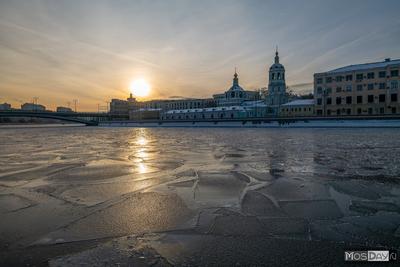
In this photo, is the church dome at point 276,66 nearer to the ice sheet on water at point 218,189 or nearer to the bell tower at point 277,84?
the bell tower at point 277,84

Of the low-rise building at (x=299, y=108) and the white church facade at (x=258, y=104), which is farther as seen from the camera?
the white church facade at (x=258, y=104)

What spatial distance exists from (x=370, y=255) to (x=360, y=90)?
77.4 meters

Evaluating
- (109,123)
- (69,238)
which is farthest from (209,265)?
(109,123)

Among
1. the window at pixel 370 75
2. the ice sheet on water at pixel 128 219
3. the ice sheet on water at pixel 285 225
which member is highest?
the window at pixel 370 75

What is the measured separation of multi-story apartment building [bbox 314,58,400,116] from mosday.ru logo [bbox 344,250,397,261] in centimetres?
7313

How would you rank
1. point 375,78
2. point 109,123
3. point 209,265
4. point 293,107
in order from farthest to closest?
point 109,123
point 293,107
point 375,78
point 209,265

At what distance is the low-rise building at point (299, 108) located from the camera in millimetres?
81756

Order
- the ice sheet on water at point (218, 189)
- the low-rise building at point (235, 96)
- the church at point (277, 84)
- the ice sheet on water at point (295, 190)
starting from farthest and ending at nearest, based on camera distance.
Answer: the low-rise building at point (235, 96)
the church at point (277, 84)
the ice sheet on water at point (295, 190)
the ice sheet on water at point (218, 189)

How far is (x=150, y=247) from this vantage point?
12.1ft

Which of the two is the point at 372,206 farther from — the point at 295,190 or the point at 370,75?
the point at 370,75

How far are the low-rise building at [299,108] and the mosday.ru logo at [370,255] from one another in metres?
80.6

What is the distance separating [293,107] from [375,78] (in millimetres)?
23870

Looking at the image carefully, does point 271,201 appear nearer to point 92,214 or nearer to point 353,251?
point 353,251

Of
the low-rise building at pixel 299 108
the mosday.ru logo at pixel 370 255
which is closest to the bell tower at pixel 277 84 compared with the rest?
the low-rise building at pixel 299 108
